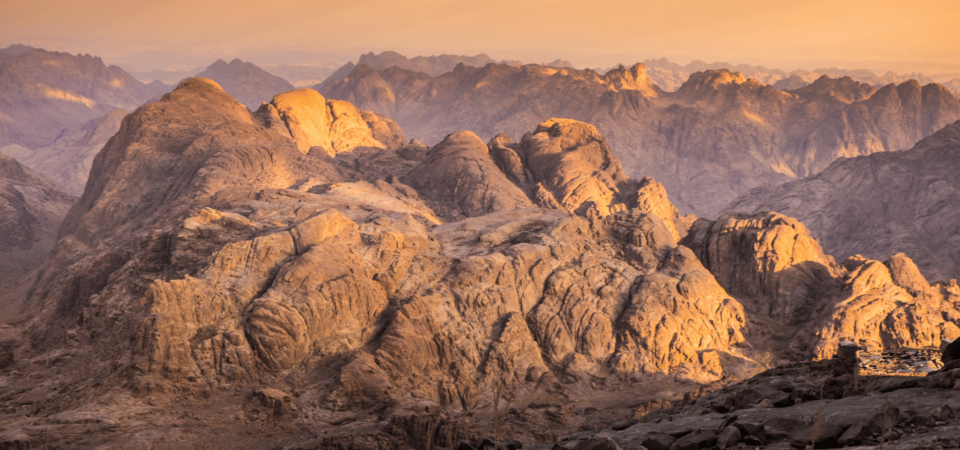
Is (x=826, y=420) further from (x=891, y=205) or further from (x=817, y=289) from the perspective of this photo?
(x=891, y=205)

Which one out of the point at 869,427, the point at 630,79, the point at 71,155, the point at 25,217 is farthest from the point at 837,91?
the point at 71,155

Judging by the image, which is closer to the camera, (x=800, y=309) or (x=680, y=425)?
(x=680, y=425)

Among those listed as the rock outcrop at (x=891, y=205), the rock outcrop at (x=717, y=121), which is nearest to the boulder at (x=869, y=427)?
the rock outcrop at (x=891, y=205)

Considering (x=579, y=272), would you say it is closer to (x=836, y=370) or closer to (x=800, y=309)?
(x=800, y=309)

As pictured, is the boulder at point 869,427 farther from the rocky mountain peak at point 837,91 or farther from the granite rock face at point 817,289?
the rocky mountain peak at point 837,91

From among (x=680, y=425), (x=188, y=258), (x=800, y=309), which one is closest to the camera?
(x=680, y=425)

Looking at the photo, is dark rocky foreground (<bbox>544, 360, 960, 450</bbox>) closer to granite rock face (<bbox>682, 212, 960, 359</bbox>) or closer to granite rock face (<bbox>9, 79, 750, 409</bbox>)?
granite rock face (<bbox>9, 79, 750, 409</bbox>)

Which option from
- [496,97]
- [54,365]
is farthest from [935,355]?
[496,97]
